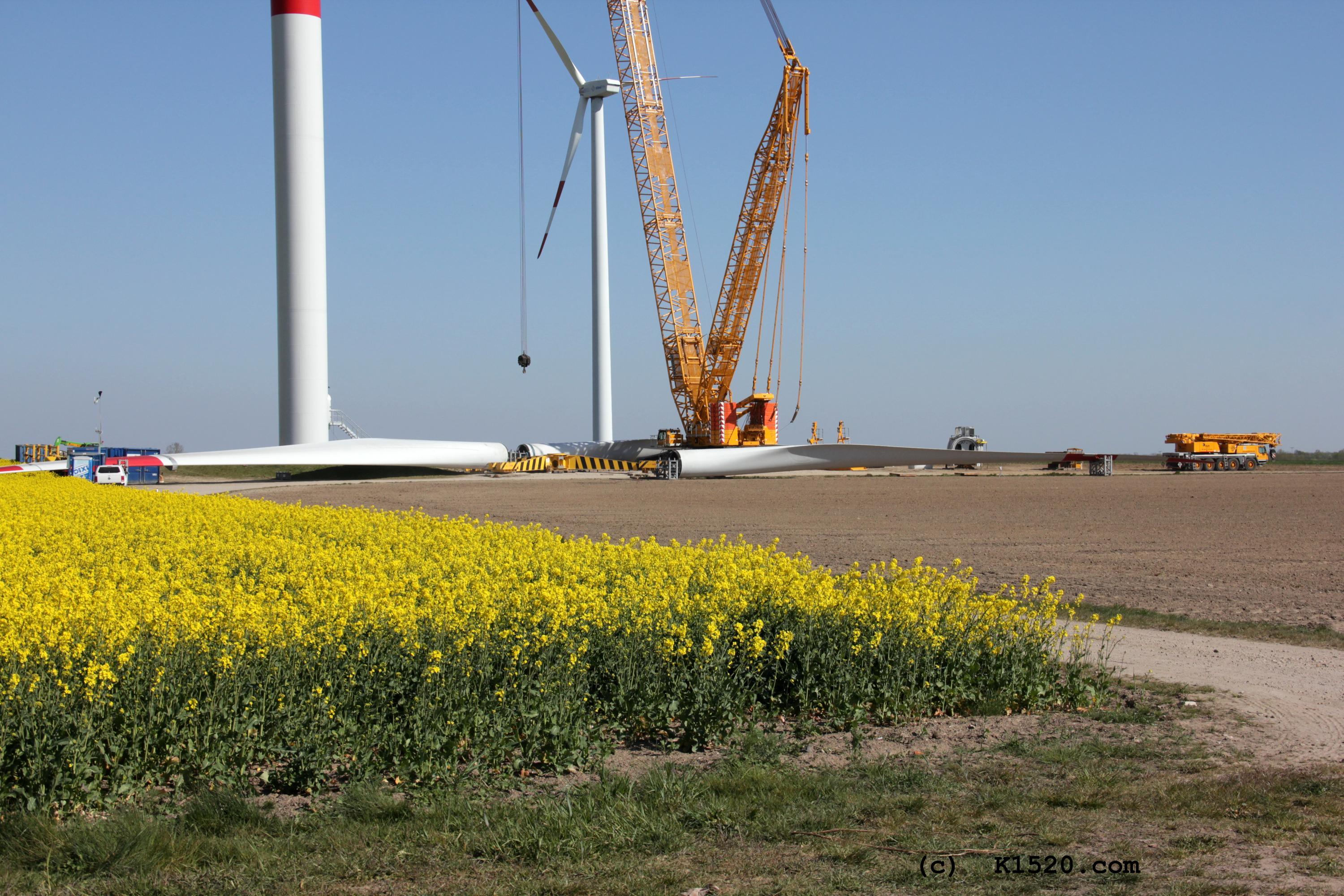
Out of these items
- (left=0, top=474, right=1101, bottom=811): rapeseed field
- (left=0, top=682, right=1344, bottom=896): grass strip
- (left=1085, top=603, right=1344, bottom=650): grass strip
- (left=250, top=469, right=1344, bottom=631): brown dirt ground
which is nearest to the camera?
(left=0, top=682, right=1344, bottom=896): grass strip

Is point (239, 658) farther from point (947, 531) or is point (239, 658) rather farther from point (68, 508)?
point (947, 531)

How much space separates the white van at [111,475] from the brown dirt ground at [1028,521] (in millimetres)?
7080

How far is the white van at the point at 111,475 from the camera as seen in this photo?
47.1 metres

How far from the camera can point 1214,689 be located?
9.77 meters

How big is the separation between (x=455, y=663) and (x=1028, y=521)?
24100mm

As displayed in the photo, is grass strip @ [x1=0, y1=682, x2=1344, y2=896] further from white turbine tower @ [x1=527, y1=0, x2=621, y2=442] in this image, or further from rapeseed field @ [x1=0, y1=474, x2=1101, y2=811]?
white turbine tower @ [x1=527, y1=0, x2=621, y2=442]

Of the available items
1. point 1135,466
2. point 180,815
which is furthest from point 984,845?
point 1135,466

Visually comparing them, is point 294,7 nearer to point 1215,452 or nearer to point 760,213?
point 760,213

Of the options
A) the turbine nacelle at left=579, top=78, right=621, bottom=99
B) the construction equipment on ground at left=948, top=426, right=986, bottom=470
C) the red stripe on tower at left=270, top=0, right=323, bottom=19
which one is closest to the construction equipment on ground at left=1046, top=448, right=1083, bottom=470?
the construction equipment on ground at left=948, top=426, right=986, bottom=470

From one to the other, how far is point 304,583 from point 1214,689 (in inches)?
347

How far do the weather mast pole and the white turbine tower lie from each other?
17860 millimetres

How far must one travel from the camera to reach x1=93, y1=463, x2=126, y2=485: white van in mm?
47094

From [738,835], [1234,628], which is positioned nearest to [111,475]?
[1234,628]

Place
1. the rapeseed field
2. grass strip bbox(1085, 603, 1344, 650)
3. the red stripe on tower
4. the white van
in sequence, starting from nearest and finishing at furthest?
1. the rapeseed field
2. grass strip bbox(1085, 603, 1344, 650)
3. the white van
4. the red stripe on tower
